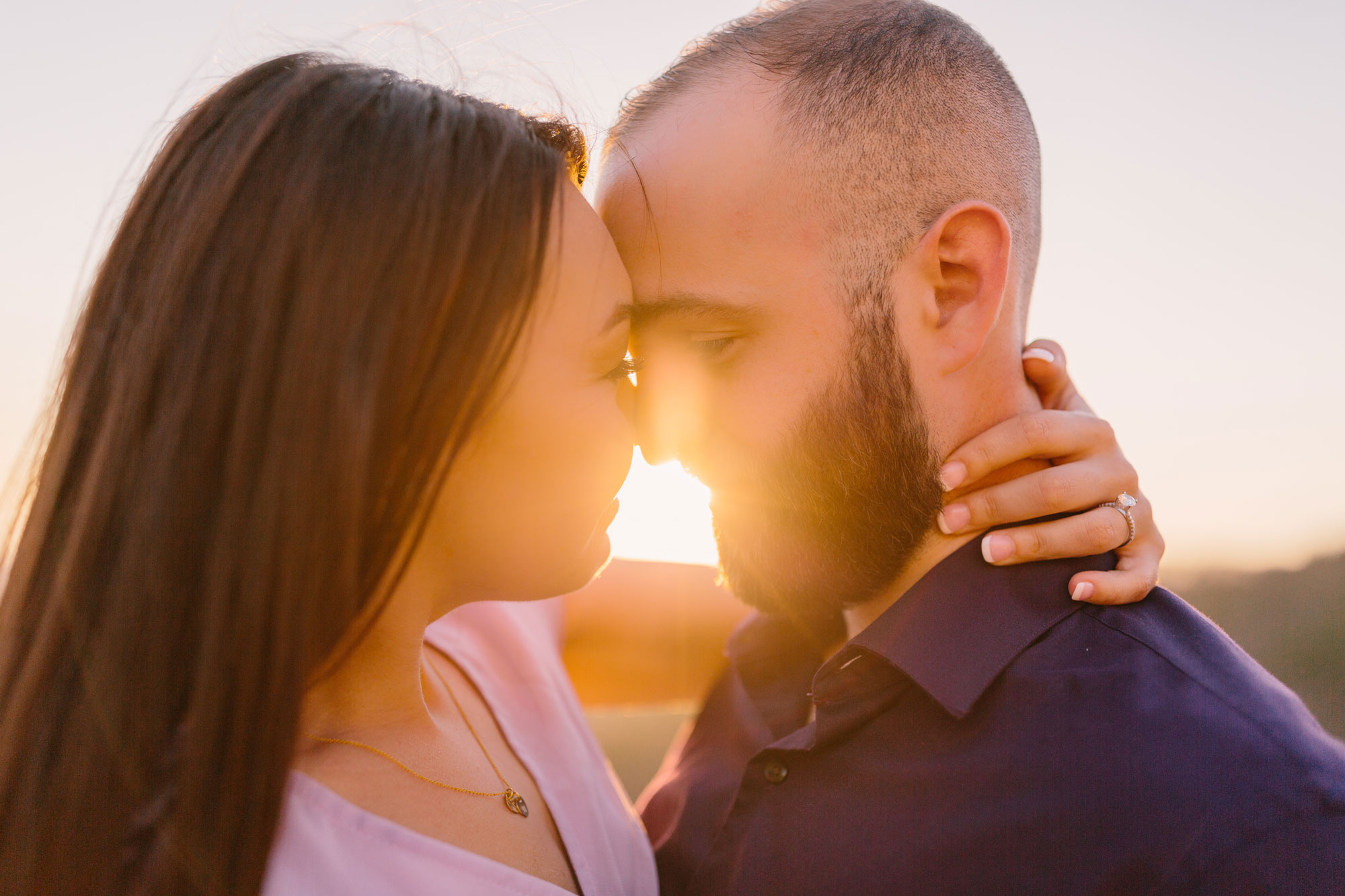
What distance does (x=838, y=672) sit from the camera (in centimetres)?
180

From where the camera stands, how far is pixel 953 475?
75.9 inches

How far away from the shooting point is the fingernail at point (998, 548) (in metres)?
1.79

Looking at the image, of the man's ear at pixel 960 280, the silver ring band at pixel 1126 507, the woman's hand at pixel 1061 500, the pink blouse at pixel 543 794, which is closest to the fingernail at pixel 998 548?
the woman's hand at pixel 1061 500

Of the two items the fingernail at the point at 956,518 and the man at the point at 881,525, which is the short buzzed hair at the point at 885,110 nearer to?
the man at the point at 881,525

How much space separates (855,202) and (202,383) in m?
1.48

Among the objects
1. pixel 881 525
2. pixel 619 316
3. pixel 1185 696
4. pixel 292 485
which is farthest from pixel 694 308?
pixel 1185 696

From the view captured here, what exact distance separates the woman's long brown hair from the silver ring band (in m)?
1.39

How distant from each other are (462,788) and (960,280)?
163 centimetres

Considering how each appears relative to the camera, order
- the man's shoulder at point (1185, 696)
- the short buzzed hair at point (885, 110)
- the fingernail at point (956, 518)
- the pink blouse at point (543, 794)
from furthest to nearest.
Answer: the short buzzed hair at point (885, 110) → the fingernail at point (956, 518) → the man's shoulder at point (1185, 696) → the pink blouse at point (543, 794)

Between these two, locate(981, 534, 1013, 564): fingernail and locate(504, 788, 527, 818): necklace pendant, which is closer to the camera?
locate(504, 788, 527, 818): necklace pendant

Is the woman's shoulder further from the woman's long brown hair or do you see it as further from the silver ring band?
the silver ring band

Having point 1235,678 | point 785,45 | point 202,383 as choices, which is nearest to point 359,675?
point 202,383

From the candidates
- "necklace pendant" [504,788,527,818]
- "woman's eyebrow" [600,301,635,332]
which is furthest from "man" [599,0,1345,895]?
→ "necklace pendant" [504,788,527,818]

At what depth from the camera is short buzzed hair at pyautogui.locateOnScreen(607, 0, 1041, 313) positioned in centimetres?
199
